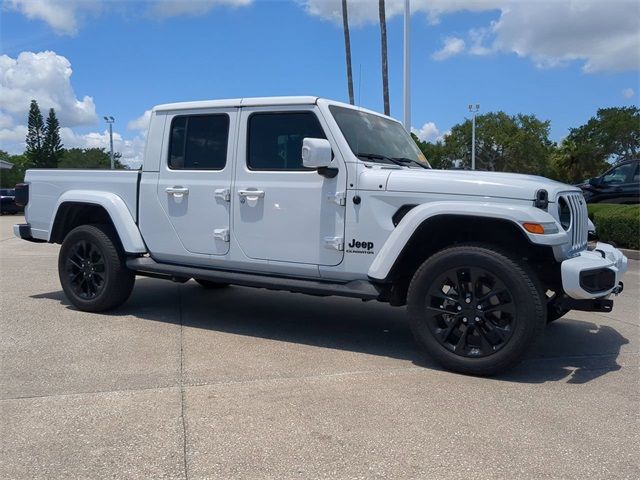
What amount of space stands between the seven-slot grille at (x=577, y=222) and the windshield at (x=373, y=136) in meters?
1.43

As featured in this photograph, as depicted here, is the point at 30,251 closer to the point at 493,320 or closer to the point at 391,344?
the point at 391,344

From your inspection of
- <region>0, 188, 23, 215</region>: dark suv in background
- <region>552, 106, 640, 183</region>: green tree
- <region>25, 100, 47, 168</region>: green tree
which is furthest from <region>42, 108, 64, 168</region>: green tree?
<region>552, 106, 640, 183</region>: green tree

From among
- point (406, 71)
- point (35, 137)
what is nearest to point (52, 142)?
point (35, 137)

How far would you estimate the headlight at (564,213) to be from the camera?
4.21 metres

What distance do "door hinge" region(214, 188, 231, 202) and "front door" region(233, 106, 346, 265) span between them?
0.07 meters

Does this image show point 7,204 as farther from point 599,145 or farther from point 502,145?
point 599,145

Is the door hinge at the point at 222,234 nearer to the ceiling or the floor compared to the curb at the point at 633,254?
nearer to the ceiling

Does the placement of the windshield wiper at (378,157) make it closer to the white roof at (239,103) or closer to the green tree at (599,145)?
the white roof at (239,103)

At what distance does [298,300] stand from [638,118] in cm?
5260

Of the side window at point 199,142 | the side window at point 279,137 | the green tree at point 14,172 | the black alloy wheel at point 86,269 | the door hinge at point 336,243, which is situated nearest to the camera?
the door hinge at point 336,243

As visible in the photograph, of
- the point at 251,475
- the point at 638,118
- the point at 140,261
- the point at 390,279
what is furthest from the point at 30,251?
the point at 638,118

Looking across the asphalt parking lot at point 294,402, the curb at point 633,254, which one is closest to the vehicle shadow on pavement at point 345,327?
the asphalt parking lot at point 294,402

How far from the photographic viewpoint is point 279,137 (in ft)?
16.4

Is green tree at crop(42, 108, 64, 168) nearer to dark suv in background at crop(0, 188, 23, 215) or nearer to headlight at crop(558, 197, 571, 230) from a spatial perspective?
dark suv in background at crop(0, 188, 23, 215)
